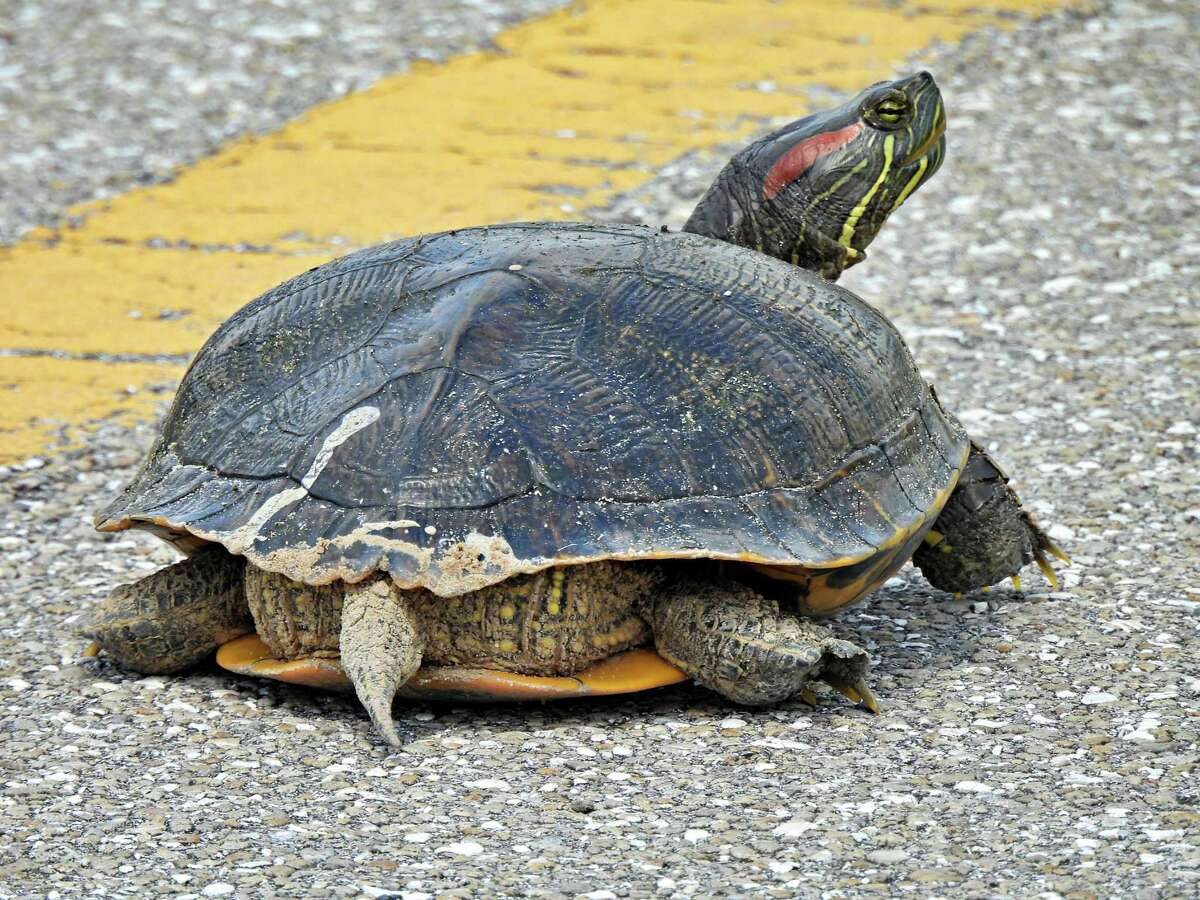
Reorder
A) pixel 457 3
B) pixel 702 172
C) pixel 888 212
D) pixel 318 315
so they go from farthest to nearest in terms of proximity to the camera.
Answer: pixel 457 3, pixel 702 172, pixel 888 212, pixel 318 315

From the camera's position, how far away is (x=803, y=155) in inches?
189

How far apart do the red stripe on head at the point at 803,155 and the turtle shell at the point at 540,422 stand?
1.98 feet

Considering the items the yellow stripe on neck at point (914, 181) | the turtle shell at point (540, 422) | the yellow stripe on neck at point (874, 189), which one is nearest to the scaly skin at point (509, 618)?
the turtle shell at point (540, 422)

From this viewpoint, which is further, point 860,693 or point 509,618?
point 860,693

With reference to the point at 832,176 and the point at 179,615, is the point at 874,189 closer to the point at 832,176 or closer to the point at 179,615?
the point at 832,176

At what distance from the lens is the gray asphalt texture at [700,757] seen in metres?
3.12

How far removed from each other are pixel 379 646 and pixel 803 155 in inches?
82.2

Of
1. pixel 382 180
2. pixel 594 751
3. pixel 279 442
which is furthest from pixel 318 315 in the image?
pixel 382 180

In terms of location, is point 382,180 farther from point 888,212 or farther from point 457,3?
point 888,212

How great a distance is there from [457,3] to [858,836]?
897cm

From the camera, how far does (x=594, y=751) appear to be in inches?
144

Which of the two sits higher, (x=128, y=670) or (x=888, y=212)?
(x=888, y=212)

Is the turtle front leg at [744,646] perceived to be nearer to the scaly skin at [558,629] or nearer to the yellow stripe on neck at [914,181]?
the scaly skin at [558,629]

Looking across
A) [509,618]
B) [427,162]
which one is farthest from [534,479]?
[427,162]
